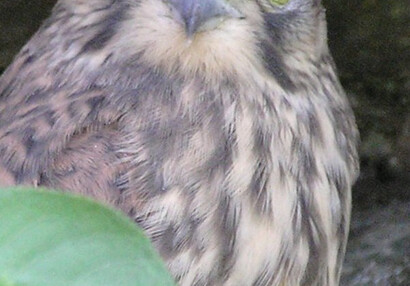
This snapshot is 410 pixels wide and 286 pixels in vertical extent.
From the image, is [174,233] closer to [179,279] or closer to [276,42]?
[179,279]

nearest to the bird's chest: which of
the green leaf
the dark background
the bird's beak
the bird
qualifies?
the bird

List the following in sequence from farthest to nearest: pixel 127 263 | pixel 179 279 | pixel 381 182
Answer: pixel 381 182, pixel 179 279, pixel 127 263

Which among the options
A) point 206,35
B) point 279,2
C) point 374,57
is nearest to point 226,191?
point 206,35

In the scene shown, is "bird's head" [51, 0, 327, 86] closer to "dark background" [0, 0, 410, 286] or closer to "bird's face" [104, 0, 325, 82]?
"bird's face" [104, 0, 325, 82]

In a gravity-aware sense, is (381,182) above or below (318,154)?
below

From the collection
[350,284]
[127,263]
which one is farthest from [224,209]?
[350,284]

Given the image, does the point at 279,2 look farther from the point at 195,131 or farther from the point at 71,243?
the point at 71,243
